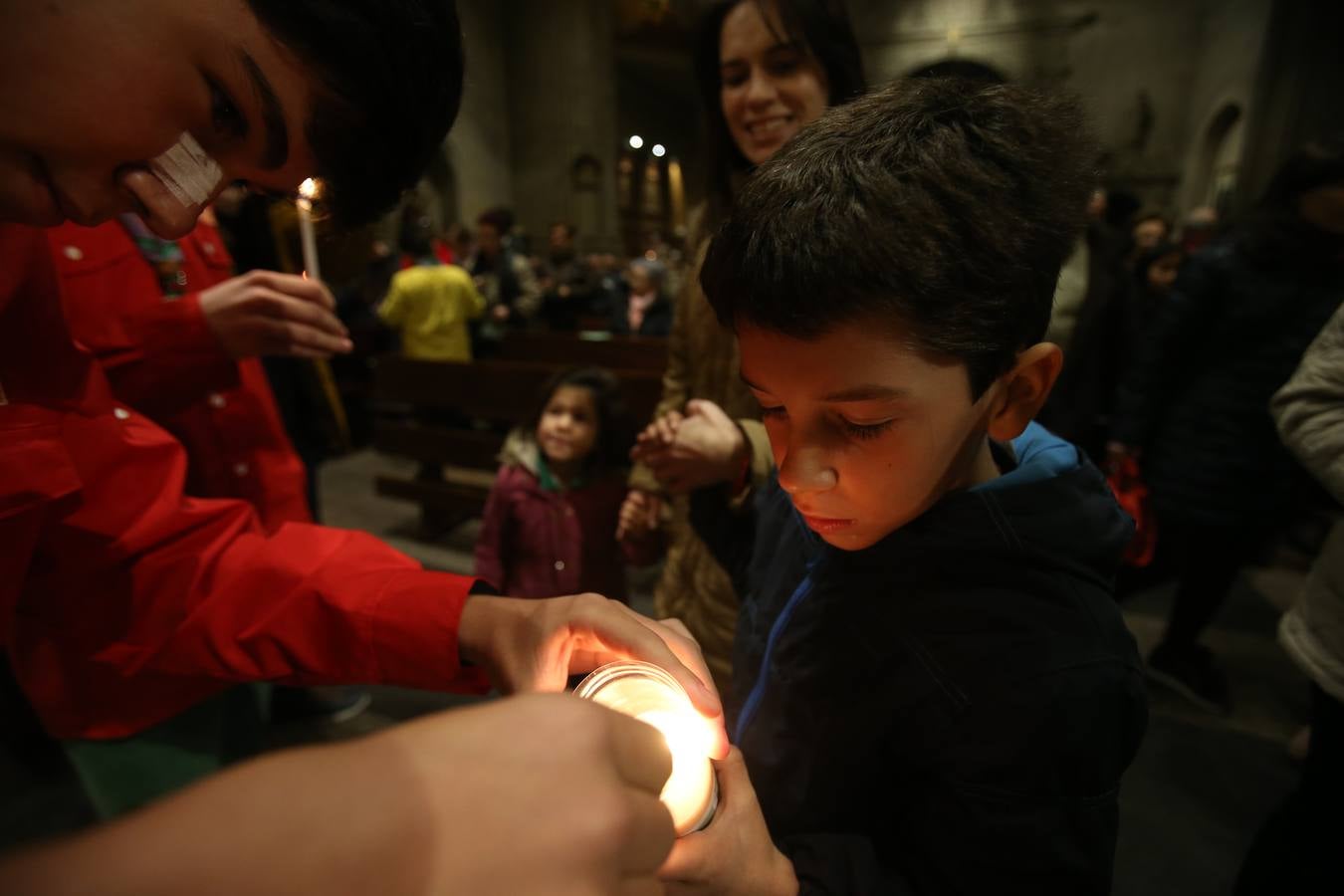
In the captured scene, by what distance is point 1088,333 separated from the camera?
294 centimetres

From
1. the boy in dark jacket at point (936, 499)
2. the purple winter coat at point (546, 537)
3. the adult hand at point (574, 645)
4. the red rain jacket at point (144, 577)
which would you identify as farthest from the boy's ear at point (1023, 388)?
the purple winter coat at point (546, 537)

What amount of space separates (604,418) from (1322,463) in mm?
2068

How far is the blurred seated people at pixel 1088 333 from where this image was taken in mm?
2805

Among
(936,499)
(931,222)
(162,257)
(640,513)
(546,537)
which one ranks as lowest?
(546,537)

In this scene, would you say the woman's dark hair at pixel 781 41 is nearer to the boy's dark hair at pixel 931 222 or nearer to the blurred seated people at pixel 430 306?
the boy's dark hair at pixel 931 222

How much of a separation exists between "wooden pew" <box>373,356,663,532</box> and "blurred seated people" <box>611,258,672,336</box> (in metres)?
2.35

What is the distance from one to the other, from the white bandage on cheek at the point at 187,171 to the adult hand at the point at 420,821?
701 mm

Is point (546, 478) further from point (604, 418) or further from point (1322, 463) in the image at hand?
point (1322, 463)

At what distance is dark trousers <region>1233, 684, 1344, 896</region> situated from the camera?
51.8 inches

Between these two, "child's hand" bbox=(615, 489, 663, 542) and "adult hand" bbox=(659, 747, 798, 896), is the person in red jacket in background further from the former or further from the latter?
"child's hand" bbox=(615, 489, 663, 542)

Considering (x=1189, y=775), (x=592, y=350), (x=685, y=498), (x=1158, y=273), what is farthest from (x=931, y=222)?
(x=1158, y=273)

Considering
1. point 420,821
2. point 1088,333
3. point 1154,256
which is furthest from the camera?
point 1154,256

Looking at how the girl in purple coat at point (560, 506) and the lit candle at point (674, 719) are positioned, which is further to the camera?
the girl in purple coat at point (560, 506)

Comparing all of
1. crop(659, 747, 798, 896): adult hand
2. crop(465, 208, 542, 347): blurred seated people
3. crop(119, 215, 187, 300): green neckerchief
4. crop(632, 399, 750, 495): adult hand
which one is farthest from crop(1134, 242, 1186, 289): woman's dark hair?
crop(119, 215, 187, 300): green neckerchief
